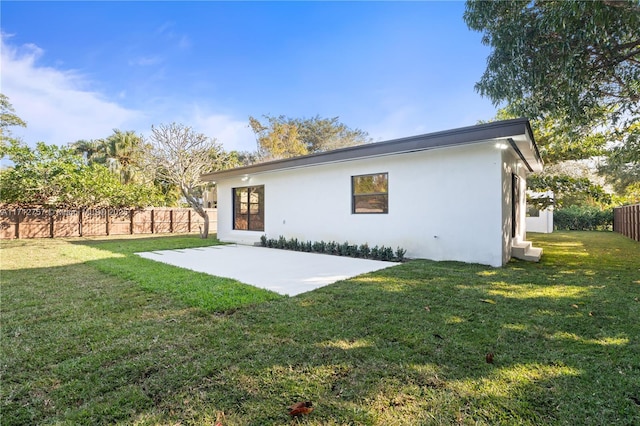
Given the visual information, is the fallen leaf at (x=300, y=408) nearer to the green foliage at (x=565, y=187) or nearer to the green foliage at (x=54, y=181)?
the green foliage at (x=565, y=187)

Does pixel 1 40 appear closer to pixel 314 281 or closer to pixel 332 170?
pixel 332 170

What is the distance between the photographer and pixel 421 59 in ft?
38.4

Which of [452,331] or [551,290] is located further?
[551,290]

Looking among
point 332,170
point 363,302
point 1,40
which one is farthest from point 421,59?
point 1,40

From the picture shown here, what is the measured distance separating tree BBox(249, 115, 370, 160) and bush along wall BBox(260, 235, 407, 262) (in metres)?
13.9

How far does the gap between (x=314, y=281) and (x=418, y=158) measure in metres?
3.98

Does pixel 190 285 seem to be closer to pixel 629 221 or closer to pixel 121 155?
pixel 629 221

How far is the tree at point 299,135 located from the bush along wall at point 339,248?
547 inches

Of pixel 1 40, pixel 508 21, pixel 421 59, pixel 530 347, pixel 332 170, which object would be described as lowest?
pixel 530 347

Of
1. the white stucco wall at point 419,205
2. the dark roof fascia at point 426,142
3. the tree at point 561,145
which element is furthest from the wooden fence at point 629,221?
the white stucco wall at point 419,205

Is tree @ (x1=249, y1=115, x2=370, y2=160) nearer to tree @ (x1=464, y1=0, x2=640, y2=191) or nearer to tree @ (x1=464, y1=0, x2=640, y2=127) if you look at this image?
tree @ (x1=464, y1=0, x2=640, y2=191)

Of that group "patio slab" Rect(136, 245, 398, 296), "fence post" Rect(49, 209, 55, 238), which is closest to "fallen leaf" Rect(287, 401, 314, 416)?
"patio slab" Rect(136, 245, 398, 296)

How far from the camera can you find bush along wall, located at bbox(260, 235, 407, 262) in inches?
284

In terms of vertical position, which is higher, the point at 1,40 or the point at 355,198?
the point at 1,40
